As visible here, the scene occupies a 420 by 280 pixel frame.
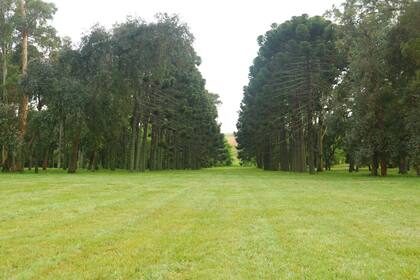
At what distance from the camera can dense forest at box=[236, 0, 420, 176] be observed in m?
28.7

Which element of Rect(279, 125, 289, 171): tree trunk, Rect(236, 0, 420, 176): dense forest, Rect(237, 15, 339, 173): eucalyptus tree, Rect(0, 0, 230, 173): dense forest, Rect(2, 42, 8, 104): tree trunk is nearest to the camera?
Rect(236, 0, 420, 176): dense forest

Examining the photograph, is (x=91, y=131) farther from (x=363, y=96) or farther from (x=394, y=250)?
(x=394, y=250)

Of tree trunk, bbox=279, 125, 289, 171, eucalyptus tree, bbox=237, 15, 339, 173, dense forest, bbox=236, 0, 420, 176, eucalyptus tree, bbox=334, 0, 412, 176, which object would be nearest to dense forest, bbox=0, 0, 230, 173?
eucalyptus tree, bbox=237, 15, 339, 173

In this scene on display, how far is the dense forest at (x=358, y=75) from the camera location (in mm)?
28653

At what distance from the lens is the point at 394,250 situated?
6.03m

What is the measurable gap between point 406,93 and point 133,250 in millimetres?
26396

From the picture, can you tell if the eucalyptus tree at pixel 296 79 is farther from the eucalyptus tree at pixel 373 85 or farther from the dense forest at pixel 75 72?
the dense forest at pixel 75 72

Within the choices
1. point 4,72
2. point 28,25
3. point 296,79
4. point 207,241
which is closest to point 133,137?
point 4,72

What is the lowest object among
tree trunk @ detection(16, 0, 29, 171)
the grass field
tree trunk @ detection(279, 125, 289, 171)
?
the grass field

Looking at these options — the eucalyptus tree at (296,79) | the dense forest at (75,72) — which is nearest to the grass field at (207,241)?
the dense forest at (75,72)

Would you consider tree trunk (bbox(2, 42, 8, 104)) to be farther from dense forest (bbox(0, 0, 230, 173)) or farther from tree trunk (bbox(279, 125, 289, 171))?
tree trunk (bbox(279, 125, 289, 171))

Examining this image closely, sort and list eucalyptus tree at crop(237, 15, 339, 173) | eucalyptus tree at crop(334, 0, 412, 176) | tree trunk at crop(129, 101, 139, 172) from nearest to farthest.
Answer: eucalyptus tree at crop(334, 0, 412, 176) → eucalyptus tree at crop(237, 15, 339, 173) → tree trunk at crop(129, 101, 139, 172)

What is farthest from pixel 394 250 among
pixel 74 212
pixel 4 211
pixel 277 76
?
pixel 277 76

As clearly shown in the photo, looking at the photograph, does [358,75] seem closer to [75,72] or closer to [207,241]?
[75,72]
